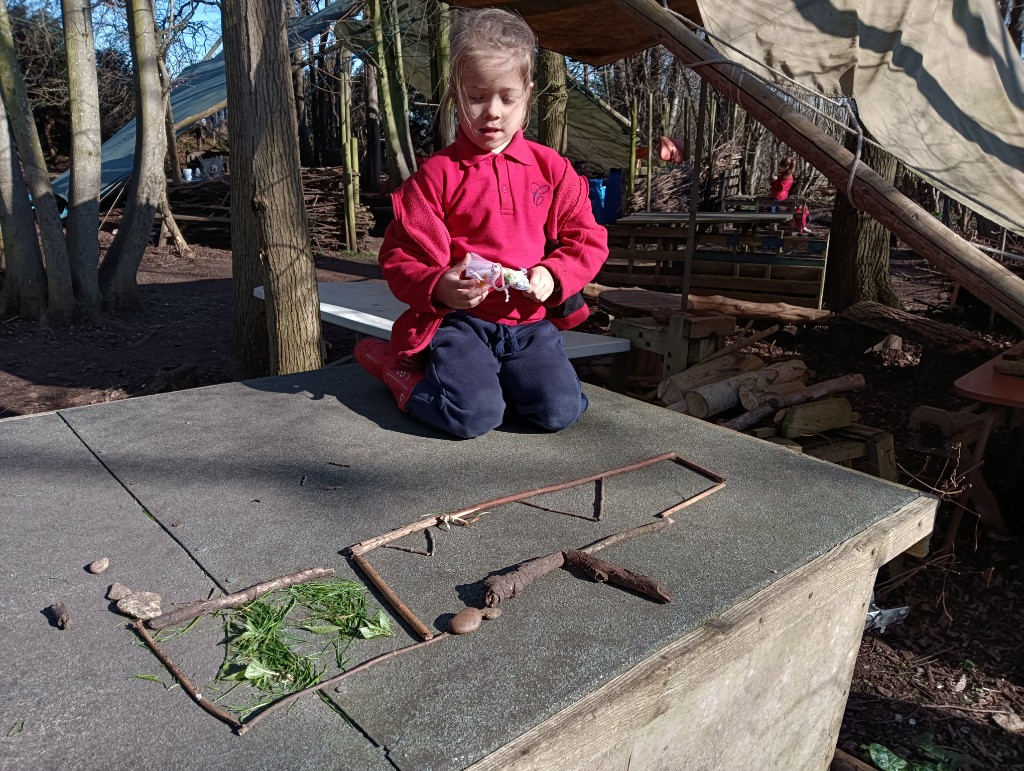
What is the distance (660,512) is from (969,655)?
2085 millimetres

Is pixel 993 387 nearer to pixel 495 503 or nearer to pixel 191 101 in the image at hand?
pixel 495 503

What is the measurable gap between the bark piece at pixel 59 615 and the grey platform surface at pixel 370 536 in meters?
0.02

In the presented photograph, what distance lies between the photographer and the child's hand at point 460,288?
2443mm

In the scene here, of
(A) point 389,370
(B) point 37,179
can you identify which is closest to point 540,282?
(A) point 389,370

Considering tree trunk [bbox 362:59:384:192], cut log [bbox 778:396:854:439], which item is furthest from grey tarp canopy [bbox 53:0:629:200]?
cut log [bbox 778:396:854:439]

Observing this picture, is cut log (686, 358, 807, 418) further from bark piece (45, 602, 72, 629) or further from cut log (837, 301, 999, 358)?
bark piece (45, 602, 72, 629)

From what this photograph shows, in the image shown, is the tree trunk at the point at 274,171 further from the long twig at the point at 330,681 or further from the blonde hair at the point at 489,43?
the long twig at the point at 330,681

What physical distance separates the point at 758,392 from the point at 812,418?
16.1 inches

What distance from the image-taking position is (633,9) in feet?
11.3

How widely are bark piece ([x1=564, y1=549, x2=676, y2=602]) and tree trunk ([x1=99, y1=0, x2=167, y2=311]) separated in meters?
6.49

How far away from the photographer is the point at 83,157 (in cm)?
668

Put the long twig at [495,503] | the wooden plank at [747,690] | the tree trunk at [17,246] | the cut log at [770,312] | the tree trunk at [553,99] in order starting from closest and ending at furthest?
the wooden plank at [747,690], the long twig at [495,503], the cut log at [770,312], the tree trunk at [17,246], the tree trunk at [553,99]

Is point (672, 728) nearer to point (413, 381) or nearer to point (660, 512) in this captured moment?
point (660, 512)

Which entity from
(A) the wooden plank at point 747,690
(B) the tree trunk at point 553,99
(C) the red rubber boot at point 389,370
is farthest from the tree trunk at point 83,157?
(A) the wooden plank at point 747,690
